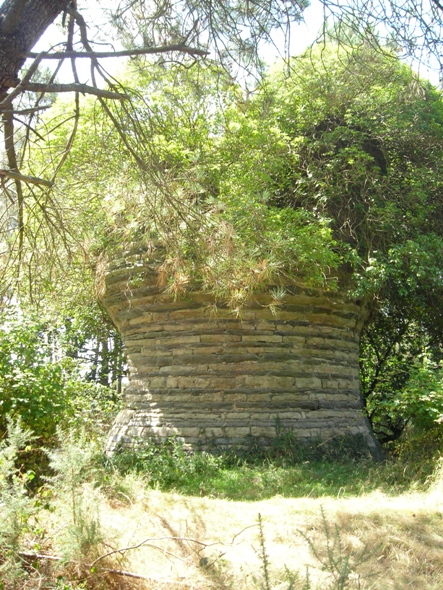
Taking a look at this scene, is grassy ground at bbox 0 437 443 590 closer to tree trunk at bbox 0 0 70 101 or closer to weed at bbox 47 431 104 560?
weed at bbox 47 431 104 560

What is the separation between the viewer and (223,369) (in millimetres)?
8406

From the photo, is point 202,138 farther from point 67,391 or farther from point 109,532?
point 109,532

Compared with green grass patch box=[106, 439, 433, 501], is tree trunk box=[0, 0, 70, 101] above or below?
above

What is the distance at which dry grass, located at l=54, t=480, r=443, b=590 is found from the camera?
12.9ft

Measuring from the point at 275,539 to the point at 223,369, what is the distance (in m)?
3.88

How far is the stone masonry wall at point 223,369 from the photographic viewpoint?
830 centimetres

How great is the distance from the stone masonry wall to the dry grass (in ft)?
7.36

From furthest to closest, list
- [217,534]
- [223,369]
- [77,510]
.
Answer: [223,369]
[217,534]
[77,510]

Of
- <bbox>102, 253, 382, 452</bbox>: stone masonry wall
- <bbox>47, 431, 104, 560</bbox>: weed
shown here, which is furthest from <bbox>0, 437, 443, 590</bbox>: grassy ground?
<bbox>102, 253, 382, 452</bbox>: stone masonry wall

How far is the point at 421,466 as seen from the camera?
774cm

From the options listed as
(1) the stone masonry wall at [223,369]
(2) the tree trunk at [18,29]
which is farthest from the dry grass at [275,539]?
(2) the tree trunk at [18,29]

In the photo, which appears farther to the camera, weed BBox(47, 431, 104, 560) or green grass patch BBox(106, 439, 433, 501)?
green grass patch BBox(106, 439, 433, 501)

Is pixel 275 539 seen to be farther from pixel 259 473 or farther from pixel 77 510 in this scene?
pixel 259 473

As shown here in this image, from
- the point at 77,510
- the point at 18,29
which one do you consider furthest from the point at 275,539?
the point at 18,29
